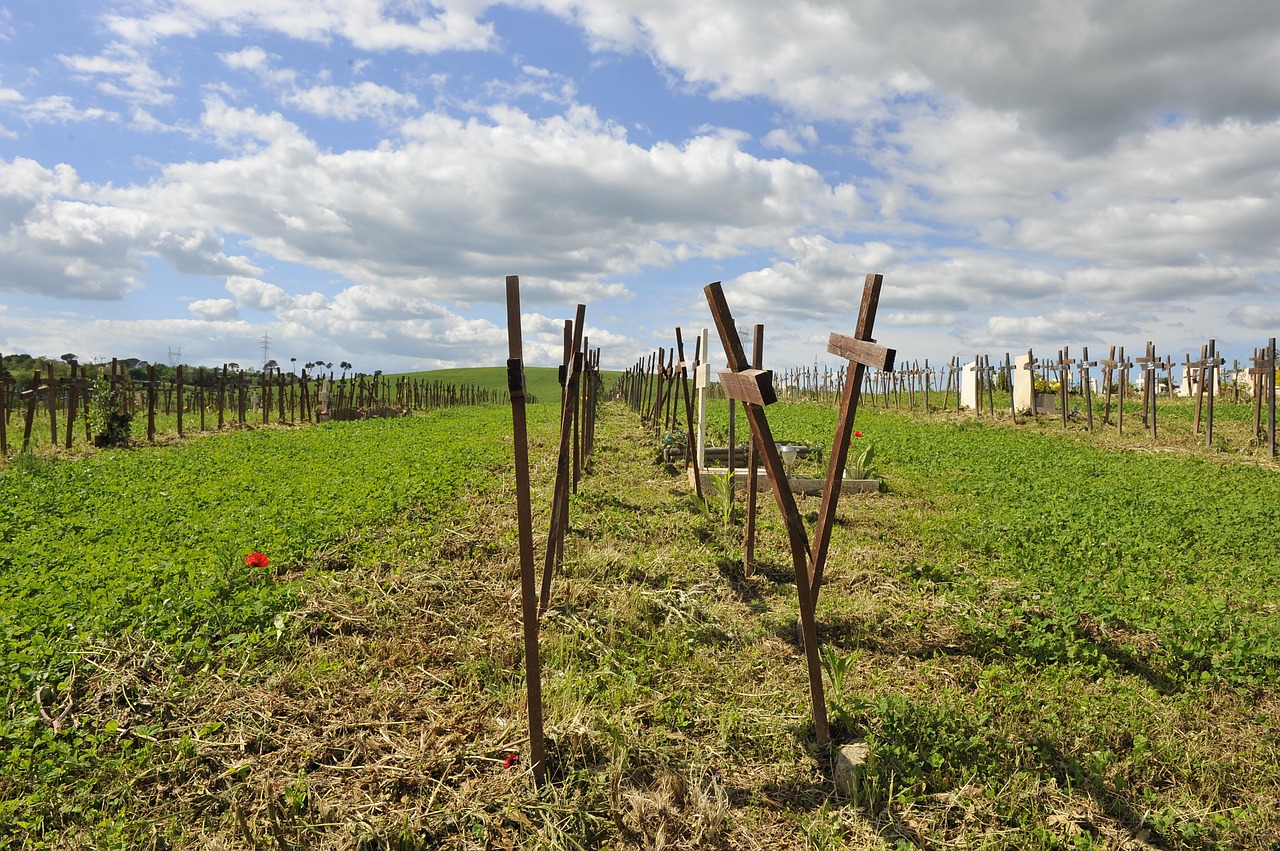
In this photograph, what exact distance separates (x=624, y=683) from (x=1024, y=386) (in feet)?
84.7

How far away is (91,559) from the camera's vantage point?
676cm

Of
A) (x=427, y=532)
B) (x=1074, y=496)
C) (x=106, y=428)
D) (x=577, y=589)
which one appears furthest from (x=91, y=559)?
(x=106, y=428)

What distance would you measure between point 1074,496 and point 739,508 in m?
5.17

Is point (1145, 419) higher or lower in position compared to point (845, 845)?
higher

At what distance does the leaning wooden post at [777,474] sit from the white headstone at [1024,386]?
81.2 feet

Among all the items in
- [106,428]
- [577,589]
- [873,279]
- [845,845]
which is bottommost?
[845,845]

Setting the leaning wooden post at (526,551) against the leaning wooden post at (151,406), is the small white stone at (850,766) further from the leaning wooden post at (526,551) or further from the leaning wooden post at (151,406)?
the leaning wooden post at (151,406)

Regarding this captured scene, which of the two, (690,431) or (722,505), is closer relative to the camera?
(722,505)

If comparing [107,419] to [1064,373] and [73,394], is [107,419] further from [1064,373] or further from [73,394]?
[1064,373]

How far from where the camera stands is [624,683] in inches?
190

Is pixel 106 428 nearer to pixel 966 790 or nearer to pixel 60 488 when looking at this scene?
pixel 60 488

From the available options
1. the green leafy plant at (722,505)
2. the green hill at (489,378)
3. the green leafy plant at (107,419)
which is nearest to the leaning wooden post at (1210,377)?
the green leafy plant at (722,505)

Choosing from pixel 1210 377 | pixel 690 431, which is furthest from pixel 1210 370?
pixel 690 431

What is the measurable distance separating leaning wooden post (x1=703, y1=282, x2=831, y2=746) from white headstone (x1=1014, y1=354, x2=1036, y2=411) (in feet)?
81.2
